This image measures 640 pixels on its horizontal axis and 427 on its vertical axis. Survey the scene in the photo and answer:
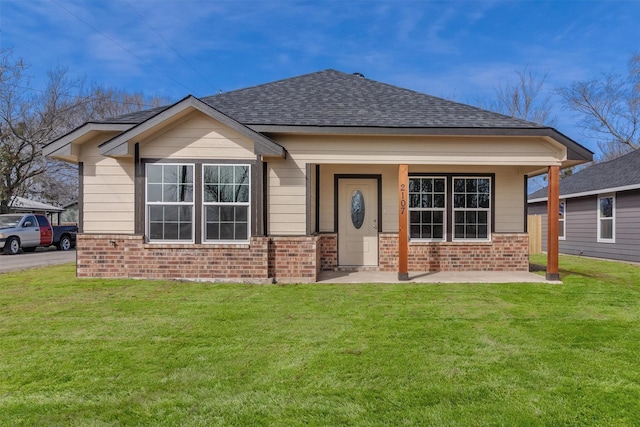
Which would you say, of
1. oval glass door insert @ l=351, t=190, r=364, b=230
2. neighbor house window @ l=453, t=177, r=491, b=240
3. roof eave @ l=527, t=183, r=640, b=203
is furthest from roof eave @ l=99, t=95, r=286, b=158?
roof eave @ l=527, t=183, r=640, b=203

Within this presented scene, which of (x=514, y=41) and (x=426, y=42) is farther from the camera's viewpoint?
(x=514, y=41)

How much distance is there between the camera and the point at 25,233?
14969 mm

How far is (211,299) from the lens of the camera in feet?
20.4

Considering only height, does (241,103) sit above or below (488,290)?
above

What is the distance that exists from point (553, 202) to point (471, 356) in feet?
19.2

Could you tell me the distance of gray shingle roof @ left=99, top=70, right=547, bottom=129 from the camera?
8.01 m

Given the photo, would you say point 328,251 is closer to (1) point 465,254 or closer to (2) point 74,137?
(1) point 465,254

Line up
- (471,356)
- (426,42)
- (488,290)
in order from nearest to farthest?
(471,356) → (488,290) → (426,42)

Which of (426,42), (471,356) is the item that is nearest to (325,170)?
(471,356)

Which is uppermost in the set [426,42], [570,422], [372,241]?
[426,42]

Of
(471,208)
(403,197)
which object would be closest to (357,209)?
(403,197)

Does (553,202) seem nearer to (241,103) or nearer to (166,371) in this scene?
(241,103)

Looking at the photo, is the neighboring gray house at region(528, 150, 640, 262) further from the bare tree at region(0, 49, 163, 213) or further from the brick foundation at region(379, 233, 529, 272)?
the bare tree at region(0, 49, 163, 213)

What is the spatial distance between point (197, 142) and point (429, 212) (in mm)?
5736
